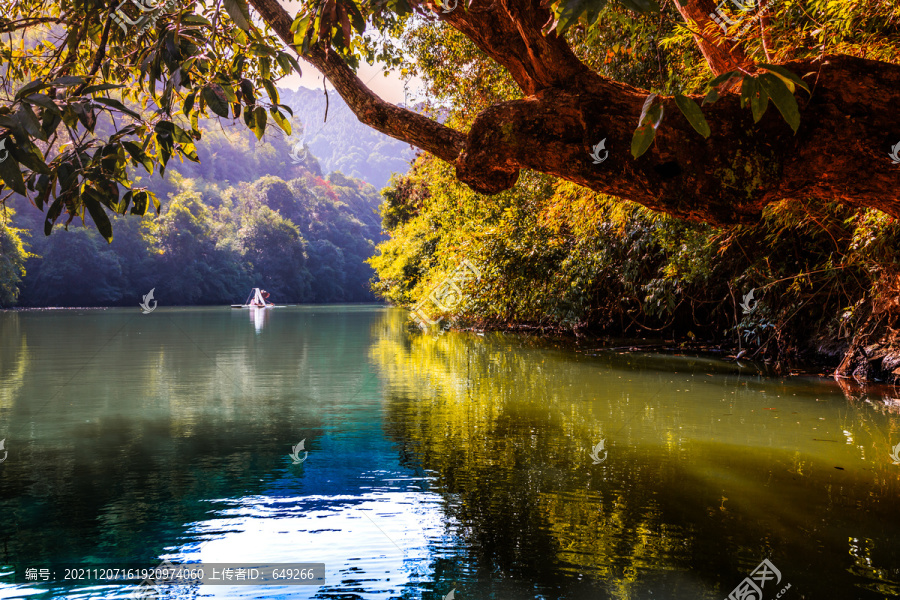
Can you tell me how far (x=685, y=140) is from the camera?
3.10m

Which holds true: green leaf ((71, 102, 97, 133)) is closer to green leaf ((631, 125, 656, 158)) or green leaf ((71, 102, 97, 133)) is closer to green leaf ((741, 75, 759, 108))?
green leaf ((631, 125, 656, 158))

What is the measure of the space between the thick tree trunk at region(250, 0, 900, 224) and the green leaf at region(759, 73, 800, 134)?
1437mm

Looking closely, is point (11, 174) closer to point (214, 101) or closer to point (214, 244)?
point (214, 101)

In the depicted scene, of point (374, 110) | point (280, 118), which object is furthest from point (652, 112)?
point (374, 110)

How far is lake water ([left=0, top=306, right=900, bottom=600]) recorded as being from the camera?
243 cm

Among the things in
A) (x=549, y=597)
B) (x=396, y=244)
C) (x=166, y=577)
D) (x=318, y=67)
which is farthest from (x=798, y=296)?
(x=396, y=244)

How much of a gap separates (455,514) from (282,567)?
2.84ft

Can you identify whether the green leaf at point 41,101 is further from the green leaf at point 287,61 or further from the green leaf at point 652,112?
the green leaf at point 652,112

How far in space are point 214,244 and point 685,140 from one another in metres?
55.8

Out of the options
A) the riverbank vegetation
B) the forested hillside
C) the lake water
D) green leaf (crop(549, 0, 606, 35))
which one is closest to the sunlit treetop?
green leaf (crop(549, 0, 606, 35))

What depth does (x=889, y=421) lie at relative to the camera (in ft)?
16.5

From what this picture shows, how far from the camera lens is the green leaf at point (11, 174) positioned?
177cm

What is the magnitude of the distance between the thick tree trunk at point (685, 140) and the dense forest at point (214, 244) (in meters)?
25.9

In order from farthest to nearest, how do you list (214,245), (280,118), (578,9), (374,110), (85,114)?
1. (214,245)
2. (374,110)
3. (280,118)
4. (85,114)
5. (578,9)
